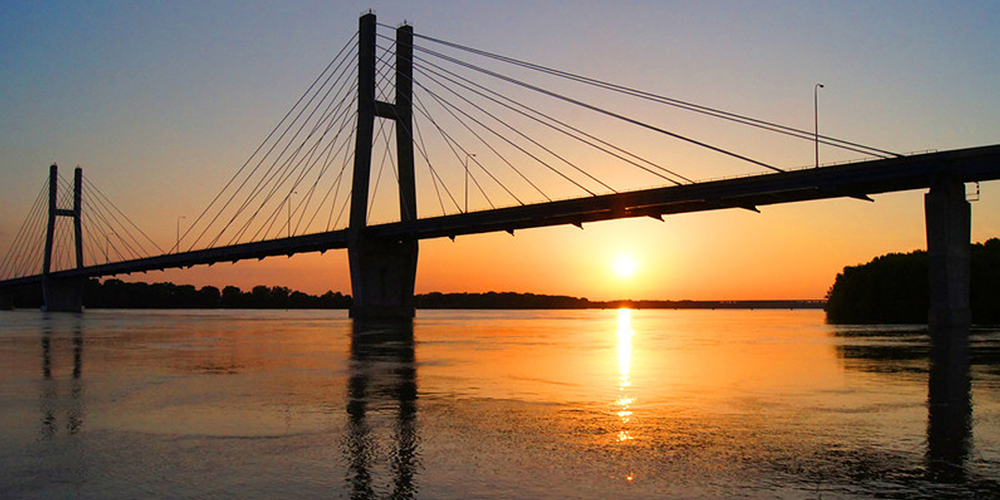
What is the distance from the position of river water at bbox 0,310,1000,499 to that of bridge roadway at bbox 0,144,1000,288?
31.8m

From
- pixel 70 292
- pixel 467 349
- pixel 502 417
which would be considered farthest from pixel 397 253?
pixel 70 292

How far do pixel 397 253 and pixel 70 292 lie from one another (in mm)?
97988

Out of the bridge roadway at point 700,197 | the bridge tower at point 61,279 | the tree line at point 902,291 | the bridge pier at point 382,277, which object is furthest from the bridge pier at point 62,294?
the tree line at point 902,291

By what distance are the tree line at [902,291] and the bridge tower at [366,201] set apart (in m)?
48.6

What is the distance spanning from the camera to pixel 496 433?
12680 millimetres

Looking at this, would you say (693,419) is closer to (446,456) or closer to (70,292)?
(446,456)

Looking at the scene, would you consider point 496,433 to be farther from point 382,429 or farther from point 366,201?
point 366,201

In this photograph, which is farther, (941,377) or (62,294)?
(62,294)

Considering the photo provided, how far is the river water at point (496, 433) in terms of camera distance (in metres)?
9.12

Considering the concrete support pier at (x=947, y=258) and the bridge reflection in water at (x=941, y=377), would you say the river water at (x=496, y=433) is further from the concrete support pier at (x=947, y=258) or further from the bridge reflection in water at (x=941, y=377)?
the concrete support pier at (x=947, y=258)

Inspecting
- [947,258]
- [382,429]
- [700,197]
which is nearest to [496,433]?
[382,429]

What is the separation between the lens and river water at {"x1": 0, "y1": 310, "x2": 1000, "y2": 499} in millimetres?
9117

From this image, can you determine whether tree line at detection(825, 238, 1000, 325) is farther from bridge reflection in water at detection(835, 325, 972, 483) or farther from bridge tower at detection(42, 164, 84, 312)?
bridge tower at detection(42, 164, 84, 312)

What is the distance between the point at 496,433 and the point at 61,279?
164m
